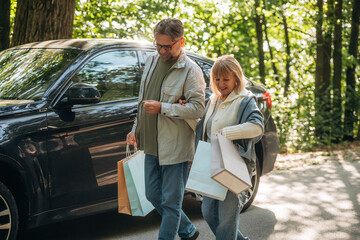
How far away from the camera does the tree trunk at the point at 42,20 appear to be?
23.8ft

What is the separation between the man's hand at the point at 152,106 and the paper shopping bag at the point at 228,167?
60 cm

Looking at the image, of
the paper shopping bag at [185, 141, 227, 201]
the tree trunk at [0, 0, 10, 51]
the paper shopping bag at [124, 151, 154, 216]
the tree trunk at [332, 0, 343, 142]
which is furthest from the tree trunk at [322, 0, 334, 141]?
the paper shopping bag at [185, 141, 227, 201]

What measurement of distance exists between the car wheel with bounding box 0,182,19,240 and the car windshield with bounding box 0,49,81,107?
0.78 metres

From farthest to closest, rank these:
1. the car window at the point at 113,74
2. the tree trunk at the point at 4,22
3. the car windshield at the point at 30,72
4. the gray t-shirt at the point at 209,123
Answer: the tree trunk at the point at 4,22
the car window at the point at 113,74
the car windshield at the point at 30,72
the gray t-shirt at the point at 209,123

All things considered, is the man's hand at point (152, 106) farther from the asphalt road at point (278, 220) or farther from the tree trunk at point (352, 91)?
the tree trunk at point (352, 91)

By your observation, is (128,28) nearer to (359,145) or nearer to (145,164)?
(359,145)

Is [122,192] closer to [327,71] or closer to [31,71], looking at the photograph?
[31,71]

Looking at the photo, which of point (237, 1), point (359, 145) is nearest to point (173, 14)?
point (237, 1)

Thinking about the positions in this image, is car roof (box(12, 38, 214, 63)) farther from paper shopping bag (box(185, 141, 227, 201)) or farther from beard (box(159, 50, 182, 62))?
paper shopping bag (box(185, 141, 227, 201))

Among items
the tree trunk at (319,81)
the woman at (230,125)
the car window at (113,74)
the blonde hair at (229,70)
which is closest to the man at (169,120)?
the woman at (230,125)

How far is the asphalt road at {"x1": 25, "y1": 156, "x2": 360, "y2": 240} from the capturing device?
16.2 feet

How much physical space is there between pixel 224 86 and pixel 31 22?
457 cm

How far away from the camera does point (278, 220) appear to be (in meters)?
5.45

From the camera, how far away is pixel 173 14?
66.4ft
